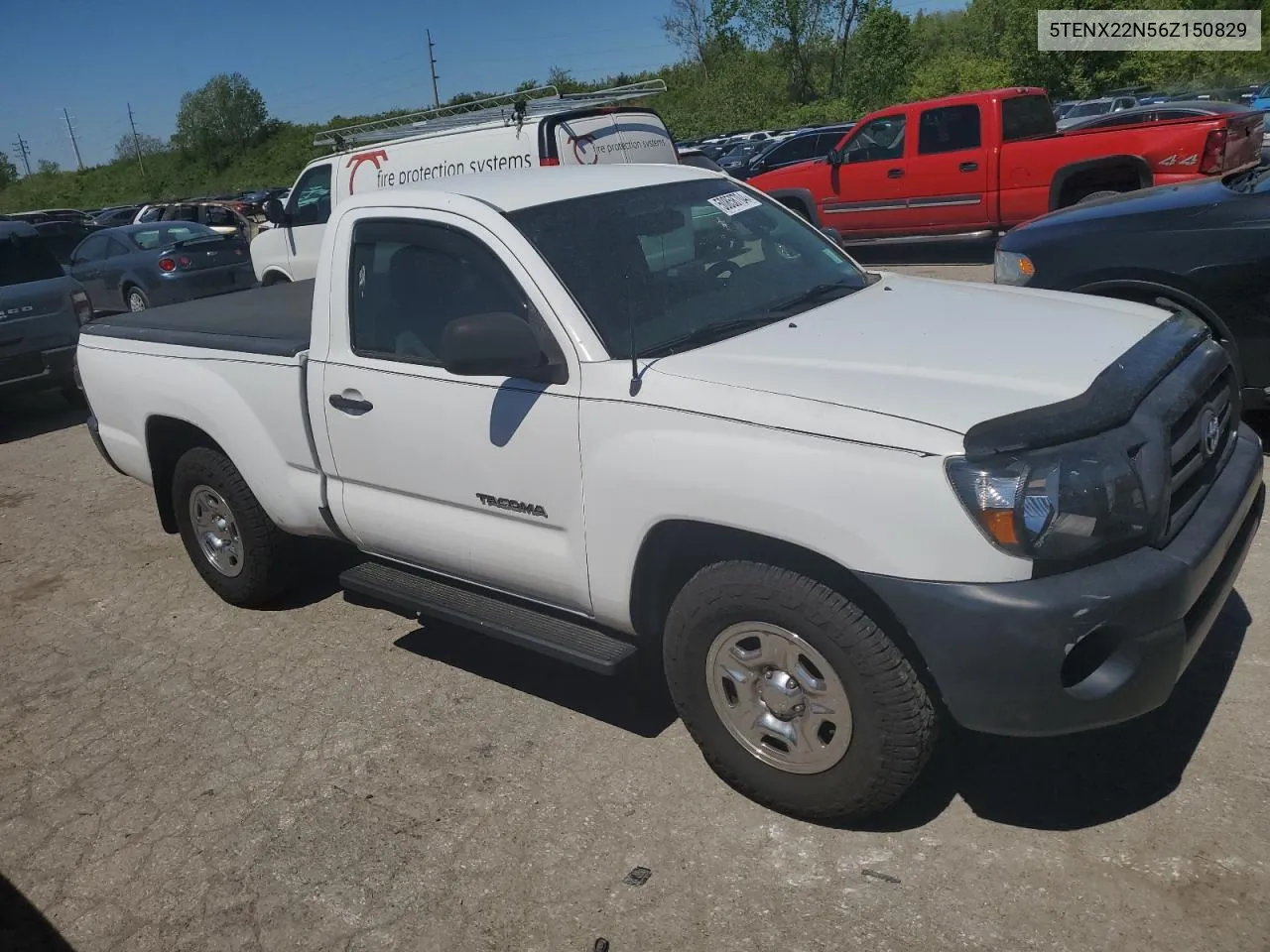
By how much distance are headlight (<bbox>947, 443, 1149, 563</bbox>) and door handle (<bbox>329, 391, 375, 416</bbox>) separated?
7.35ft

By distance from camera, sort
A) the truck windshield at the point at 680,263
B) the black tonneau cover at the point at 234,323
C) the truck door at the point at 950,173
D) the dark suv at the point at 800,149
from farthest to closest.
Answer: the dark suv at the point at 800,149
the truck door at the point at 950,173
the black tonneau cover at the point at 234,323
the truck windshield at the point at 680,263

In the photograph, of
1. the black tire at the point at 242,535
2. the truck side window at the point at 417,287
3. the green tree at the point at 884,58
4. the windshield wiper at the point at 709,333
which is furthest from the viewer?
the green tree at the point at 884,58

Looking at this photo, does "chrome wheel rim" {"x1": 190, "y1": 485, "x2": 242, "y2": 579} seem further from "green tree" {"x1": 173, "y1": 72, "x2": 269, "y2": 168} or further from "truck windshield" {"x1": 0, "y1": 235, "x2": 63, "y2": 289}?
"green tree" {"x1": 173, "y1": 72, "x2": 269, "y2": 168}

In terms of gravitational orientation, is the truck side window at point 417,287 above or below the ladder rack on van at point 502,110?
below

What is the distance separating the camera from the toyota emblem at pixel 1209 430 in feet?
10.3

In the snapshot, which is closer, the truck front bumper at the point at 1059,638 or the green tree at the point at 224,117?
the truck front bumper at the point at 1059,638

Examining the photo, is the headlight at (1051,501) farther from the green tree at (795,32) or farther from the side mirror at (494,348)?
the green tree at (795,32)

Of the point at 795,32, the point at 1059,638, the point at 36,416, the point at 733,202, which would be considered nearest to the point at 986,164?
the point at 733,202

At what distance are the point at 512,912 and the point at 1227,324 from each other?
4.38 meters

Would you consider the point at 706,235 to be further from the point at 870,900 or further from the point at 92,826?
the point at 92,826

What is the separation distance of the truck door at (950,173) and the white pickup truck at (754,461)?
28.8 feet

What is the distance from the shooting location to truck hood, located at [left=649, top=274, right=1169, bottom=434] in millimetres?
2822

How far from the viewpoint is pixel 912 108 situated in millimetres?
12961

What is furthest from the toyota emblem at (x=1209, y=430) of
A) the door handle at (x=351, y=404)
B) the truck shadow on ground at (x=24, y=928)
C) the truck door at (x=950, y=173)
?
the truck door at (x=950, y=173)
